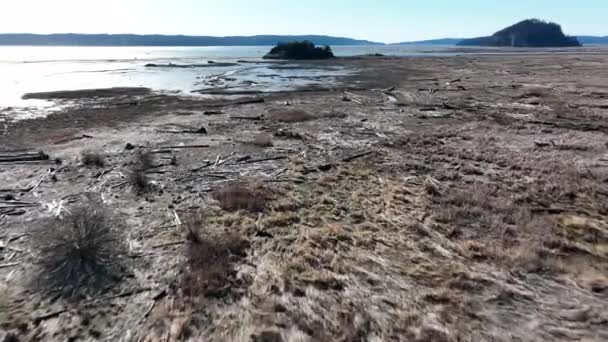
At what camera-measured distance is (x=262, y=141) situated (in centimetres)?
1461

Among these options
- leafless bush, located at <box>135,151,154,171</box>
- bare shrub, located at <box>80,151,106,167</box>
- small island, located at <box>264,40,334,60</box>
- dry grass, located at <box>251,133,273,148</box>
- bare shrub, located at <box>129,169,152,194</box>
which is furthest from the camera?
small island, located at <box>264,40,334,60</box>

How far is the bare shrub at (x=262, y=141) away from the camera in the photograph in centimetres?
1434

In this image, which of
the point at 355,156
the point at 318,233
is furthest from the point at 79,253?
the point at 355,156

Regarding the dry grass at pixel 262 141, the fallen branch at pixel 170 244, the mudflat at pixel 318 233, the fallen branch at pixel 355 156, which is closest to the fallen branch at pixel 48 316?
the mudflat at pixel 318 233

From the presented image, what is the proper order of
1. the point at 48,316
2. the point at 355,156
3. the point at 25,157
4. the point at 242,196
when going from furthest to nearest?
1. the point at 355,156
2. the point at 25,157
3. the point at 242,196
4. the point at 48,316

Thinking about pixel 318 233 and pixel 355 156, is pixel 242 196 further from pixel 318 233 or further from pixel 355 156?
pixel 355 156

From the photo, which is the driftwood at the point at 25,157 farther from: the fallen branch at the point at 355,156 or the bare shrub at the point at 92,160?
the fallen branch at the point at 355,156

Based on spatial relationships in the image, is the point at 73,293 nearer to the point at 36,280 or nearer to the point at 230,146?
the point at 36,280

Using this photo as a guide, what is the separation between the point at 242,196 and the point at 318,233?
267 centimetres

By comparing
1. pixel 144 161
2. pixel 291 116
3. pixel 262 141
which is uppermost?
pixel 291 116

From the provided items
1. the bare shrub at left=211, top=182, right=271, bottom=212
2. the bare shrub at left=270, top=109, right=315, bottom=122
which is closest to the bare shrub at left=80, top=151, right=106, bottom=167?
the bare shrub at left=211, top=182, right=271, bottom=212

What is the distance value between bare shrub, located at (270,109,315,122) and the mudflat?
3.35 m

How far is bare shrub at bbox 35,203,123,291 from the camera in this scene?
5840mm

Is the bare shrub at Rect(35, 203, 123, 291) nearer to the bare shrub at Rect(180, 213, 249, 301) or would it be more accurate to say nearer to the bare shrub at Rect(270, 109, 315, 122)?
the bare shrub at Rect(180, 213, 249, 301)
